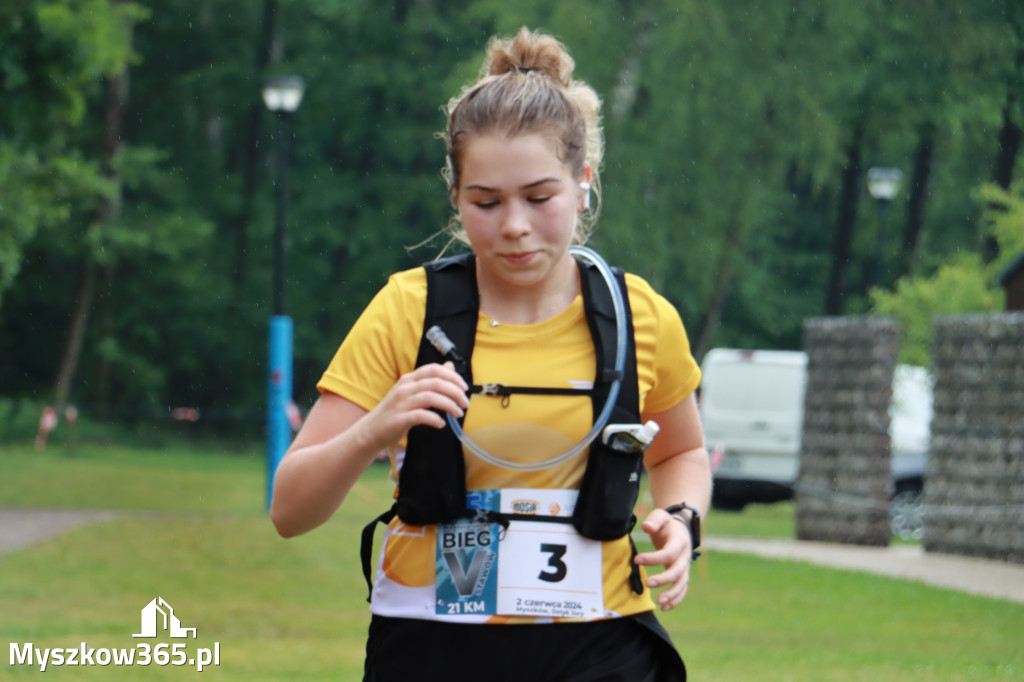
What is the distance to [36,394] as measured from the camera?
43781 millimetres

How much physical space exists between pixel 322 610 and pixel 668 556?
332 inches

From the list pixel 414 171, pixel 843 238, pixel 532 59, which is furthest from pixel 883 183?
pixel 532 59

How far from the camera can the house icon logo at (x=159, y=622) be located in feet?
31.4

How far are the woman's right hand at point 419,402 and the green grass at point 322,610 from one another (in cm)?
558

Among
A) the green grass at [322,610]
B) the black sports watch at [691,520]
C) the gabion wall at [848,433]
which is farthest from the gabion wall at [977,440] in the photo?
the black sports watch at [691,520]

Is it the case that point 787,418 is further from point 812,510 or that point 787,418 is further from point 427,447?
point 427,447

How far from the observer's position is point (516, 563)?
2.88 metres

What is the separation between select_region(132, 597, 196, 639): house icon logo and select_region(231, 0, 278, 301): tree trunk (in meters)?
34.9

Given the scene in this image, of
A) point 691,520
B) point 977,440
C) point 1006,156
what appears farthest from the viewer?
point 1006,156

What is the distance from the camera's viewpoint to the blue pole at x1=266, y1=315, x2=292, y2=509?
1873cm

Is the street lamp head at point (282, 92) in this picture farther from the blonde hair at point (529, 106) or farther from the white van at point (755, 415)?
the blonde hair at point (529, 106)

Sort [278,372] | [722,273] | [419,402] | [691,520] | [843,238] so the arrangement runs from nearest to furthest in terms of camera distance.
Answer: [419,402]
[691,520]
[278,372]
[722,273]
[843,238]

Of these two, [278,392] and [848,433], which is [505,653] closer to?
[848,433]
